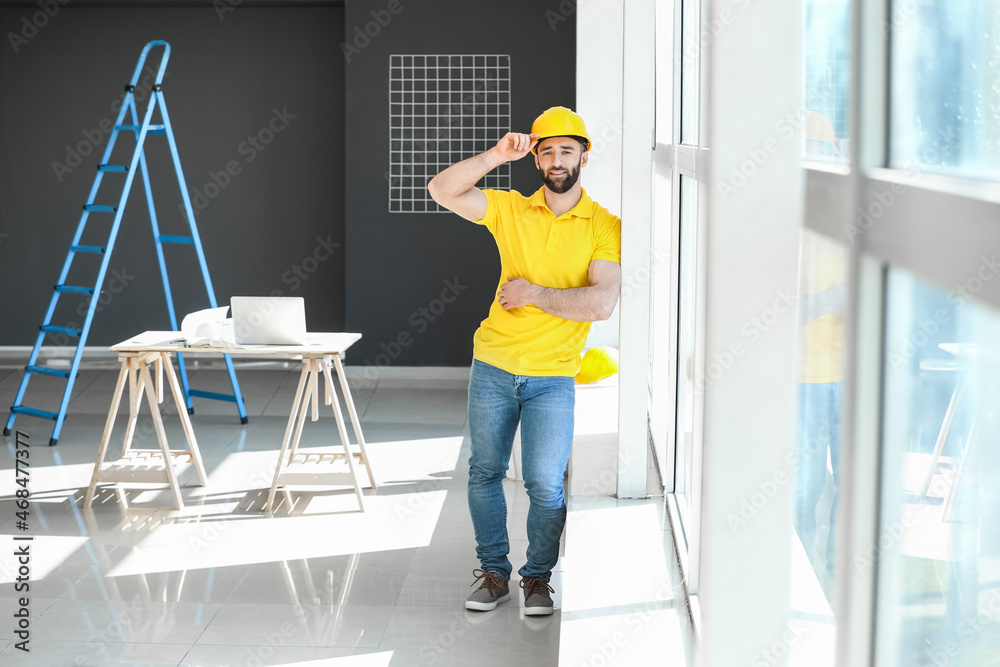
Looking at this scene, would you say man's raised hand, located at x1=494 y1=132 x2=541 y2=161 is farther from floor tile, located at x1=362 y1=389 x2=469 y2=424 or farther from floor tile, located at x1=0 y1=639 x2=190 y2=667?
floor tile, located at x1=362 y1=389 x2=469 y2=424

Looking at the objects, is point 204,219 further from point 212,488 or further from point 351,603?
point 351,603

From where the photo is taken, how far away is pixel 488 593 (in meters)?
3.63

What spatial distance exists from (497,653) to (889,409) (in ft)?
8.23

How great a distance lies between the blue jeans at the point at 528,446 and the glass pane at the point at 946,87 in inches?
90.2

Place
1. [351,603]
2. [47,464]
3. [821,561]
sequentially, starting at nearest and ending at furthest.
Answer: [821,561] → [351,603] → [47,464]

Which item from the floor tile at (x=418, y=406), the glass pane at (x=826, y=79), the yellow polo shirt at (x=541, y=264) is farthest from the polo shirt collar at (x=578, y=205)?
the floor tile at (x=418, y=406)

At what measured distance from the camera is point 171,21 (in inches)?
332

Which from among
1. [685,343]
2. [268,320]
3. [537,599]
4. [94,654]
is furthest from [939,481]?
[268,320]

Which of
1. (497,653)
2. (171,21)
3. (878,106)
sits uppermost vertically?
(171,21)

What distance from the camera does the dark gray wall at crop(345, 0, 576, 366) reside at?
7777 mm

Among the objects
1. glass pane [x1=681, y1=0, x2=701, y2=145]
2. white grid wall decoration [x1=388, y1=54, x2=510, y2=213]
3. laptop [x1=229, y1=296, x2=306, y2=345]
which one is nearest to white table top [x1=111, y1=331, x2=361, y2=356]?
laptop [x1=229, y1=296, x2=306, y2=345]

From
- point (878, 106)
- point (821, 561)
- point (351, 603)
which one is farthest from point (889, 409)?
point (351, 603)

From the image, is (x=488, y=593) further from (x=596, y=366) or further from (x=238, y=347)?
(x=238, y=347)

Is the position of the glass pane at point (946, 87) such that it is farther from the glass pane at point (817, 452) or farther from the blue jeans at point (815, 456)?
the blue jeans at point (815, 456)
